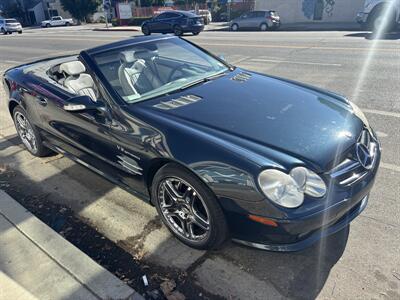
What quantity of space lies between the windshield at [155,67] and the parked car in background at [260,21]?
20232 mm

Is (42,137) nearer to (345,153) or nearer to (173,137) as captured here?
(173,137)

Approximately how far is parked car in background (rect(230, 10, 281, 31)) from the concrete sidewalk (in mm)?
22254

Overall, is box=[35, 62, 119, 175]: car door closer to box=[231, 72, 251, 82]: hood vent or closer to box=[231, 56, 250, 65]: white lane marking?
box=[231, 72, 251, 82]: hood vent

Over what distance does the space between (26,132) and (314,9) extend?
2746cm

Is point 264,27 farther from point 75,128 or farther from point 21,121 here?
point 75,128

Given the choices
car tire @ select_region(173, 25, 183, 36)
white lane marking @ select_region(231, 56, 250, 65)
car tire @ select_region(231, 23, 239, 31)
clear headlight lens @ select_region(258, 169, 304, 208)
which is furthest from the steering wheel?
car tire @ select_region(231, 23, 239, 31)

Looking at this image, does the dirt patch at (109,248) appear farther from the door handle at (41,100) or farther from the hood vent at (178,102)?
the hood vent at (178,102)

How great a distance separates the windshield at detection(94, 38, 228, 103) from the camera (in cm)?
298

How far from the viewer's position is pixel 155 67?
3.36m

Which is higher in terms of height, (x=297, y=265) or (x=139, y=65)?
(x=139, y=65)

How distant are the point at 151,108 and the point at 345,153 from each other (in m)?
1.53

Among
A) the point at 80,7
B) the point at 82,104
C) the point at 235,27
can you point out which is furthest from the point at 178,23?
the point at 80,7

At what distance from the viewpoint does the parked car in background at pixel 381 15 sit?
1434cm

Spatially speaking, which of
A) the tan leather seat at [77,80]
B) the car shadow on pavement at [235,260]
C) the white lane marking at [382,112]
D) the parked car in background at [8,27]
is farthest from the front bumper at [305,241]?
the parked car in background at [8,27]
